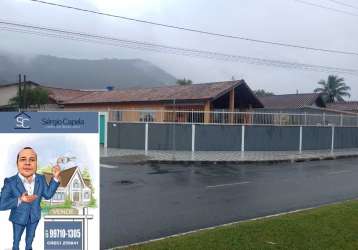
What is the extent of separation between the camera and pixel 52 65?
186m

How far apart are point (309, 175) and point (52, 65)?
18009 centimetres

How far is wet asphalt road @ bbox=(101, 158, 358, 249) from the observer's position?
7.98m

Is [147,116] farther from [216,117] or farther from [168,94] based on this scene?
[216,117]

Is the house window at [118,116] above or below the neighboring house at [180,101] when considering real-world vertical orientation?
below

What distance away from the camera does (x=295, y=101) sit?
47.5 m

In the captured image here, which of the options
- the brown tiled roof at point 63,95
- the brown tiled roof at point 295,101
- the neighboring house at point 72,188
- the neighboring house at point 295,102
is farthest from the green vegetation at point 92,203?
the brown tiled roof at point 295,101

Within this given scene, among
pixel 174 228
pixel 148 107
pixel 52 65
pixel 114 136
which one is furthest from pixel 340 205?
pixel 52 65

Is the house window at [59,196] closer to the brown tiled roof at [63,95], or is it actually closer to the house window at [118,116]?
the house window at [118,116]

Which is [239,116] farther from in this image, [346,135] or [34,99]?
[34,99]

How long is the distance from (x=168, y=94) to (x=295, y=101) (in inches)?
870

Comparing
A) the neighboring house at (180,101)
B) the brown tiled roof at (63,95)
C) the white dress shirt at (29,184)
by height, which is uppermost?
the brown tiled roof at (63,95)

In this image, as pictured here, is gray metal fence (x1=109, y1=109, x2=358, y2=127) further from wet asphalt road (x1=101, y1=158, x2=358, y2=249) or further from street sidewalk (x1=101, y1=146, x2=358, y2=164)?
Result: wet asphalt road (x1=101, y1=158, x2=358, y2=249)

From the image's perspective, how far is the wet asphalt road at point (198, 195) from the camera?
7.98 meters

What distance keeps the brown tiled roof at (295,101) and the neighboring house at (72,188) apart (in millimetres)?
41277
